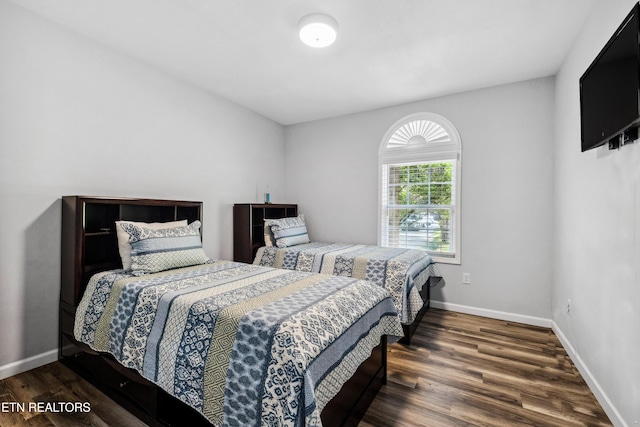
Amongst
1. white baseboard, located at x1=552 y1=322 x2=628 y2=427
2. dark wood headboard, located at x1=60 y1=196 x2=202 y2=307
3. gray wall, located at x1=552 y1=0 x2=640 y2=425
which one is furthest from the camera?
dark wood headboard, located at x1=60 y1=196 x2=202 y2=307

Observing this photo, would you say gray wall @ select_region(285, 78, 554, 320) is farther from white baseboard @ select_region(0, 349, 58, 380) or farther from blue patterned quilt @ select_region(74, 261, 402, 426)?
white baseboard @ select_region(0, 349, 58, 380)

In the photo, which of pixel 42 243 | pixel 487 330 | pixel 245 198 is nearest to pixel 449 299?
pixel 487 330

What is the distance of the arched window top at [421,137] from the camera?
3555 millimetres

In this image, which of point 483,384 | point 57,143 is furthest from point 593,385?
point 57,143

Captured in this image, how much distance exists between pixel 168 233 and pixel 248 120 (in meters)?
2.19

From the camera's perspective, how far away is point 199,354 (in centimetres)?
139

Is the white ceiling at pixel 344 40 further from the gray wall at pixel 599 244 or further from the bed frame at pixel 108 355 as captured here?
the bed frame at pixel 108 355

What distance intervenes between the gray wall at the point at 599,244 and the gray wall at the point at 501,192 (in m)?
0.25

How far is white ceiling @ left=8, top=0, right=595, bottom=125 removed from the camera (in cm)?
205

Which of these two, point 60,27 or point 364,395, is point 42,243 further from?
point 364,395

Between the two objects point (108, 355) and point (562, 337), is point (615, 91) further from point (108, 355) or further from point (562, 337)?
point (108, 355)

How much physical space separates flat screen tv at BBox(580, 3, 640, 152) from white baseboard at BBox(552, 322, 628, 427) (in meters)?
1.50

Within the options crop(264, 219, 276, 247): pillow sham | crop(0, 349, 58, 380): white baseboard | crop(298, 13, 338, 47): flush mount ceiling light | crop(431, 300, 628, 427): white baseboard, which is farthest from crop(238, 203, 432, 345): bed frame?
crop(298, 13, 338, 47): flush mount ceiling light

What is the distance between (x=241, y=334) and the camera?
1.31 m
